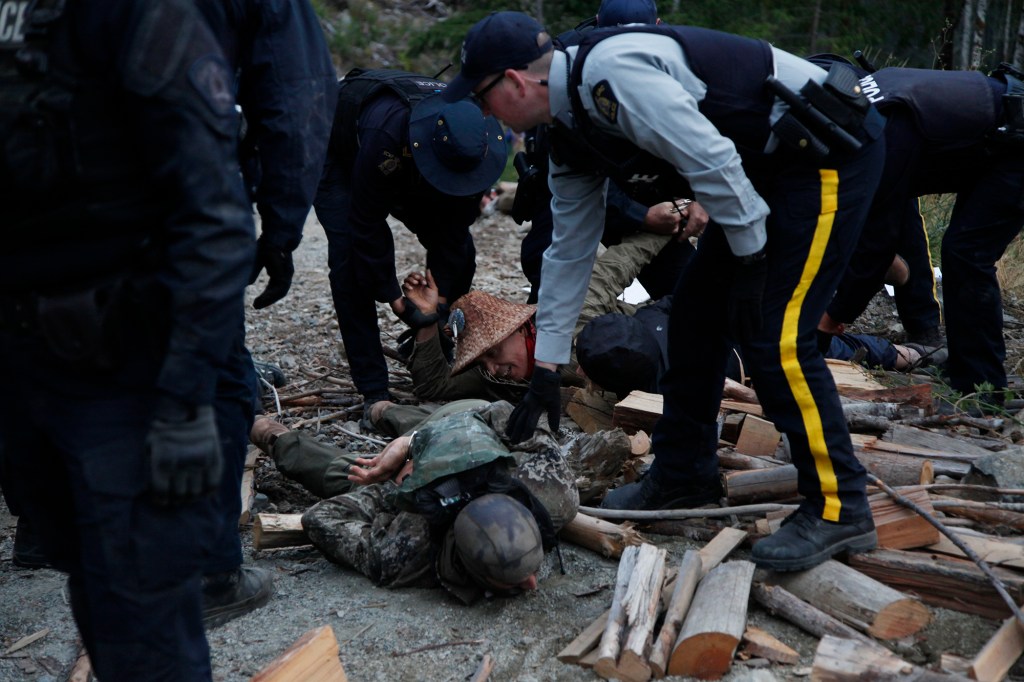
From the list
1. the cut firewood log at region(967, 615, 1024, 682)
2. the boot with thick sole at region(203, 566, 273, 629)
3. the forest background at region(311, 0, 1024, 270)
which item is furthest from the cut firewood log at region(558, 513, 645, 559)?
the forest background at region(311, 0, 1024, 270)

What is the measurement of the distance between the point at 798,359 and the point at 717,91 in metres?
0.85

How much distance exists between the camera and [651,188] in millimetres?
3203

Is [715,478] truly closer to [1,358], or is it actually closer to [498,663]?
[498,663]

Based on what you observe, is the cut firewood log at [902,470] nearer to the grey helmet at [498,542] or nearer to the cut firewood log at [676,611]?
the cut firewood log at [676,611]

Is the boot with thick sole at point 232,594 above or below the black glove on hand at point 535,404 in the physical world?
below

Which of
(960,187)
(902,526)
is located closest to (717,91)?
(902,526)

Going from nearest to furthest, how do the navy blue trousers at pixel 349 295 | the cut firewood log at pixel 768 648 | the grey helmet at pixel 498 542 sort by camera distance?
the cut firewood log at pixel 768 648 < the grey helmet at pixel 498 542 < the navy blue trousers at pixel 349 295

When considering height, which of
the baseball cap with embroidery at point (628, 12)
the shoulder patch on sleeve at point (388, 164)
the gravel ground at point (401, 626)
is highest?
the baseball cap with embroidery at point (628, 12)

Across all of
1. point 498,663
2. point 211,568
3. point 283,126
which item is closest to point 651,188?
point 283,126

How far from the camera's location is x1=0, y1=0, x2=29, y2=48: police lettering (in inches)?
72.7

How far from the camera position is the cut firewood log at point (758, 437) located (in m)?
4.17

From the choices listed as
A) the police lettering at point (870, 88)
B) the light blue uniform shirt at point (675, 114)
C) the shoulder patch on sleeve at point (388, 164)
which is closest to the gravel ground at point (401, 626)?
the light blue uniform shirt at point (675, 114)

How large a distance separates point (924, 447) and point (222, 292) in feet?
10.2

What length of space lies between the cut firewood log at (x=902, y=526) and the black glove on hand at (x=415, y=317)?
8.51 ft
